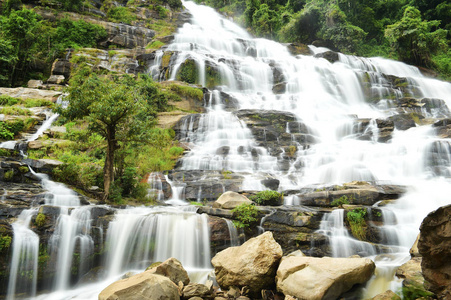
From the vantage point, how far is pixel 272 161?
14.6 m

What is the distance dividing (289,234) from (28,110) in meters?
17.4

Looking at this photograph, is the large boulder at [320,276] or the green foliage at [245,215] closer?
the large boulder at [320,276]

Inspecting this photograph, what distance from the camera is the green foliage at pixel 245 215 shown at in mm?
7437

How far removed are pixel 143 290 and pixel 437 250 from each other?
4.41 metres

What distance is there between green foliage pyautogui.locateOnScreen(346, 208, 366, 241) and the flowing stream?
0.26m

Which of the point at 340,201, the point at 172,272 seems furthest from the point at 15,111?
the point at 340,201

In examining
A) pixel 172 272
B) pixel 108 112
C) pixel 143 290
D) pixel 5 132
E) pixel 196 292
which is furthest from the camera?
pixel 5 132

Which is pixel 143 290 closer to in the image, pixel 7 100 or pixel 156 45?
pixel 7 100

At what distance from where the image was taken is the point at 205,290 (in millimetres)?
5176

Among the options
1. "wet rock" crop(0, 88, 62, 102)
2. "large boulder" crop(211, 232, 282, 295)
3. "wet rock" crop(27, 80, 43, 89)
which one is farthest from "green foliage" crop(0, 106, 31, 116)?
"large boulder" crop(211, 232, 282, 295)

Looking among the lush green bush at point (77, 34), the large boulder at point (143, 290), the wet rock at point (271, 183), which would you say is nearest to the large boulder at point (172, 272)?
the large boulder at point (143, 290)

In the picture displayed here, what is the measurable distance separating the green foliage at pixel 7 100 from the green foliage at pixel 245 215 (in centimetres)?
1820

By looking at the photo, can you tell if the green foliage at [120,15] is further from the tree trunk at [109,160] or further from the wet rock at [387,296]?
the wet rock at [387,296]

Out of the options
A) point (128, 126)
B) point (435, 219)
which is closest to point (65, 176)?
point (128, 126)
